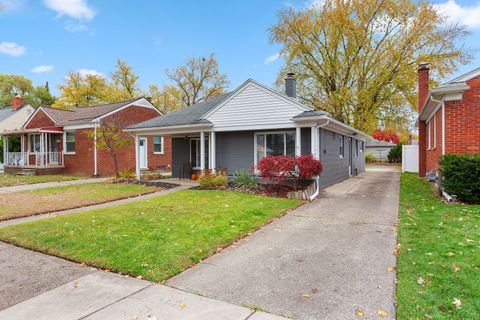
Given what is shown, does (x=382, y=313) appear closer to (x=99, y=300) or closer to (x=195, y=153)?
(x=99, y=300)

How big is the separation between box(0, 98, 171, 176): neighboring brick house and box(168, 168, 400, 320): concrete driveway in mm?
14785

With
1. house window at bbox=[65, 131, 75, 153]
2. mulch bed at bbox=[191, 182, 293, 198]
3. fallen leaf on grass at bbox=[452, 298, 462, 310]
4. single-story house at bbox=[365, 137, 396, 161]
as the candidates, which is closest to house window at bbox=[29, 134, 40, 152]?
house window at bbox=[65, 131, 75, 153]

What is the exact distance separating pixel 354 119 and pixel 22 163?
24.1m

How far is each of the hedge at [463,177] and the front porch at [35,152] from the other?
21.0 m

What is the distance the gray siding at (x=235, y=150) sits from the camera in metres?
13.3

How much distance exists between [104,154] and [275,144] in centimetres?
1156

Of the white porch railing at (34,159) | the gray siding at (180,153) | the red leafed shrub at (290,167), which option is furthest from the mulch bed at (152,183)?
the white porch railing at (34,159)

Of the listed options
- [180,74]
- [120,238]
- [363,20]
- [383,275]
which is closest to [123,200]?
[120,238]

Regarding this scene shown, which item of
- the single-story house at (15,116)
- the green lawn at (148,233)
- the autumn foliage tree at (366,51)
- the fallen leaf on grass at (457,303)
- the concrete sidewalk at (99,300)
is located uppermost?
the autumn foliage tree at (366,51)

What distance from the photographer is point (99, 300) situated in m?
3.37

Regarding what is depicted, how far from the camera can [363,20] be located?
72.4 feet

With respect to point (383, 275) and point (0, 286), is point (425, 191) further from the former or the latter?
point (0, 286)

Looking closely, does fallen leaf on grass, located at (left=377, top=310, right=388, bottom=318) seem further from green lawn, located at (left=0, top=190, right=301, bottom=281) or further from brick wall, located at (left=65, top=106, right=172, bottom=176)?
brick wall, located at (left=65, top=106, right=172, bottom=176)

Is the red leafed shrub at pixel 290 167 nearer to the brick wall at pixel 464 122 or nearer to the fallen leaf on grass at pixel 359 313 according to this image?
the brick wall at pixel 464 122
